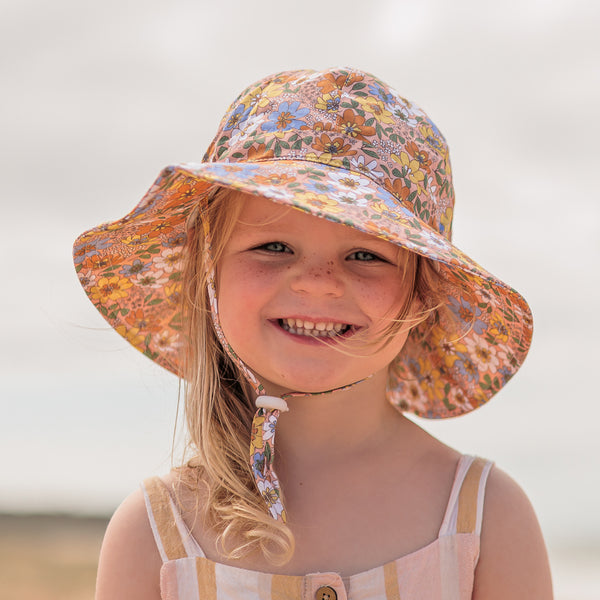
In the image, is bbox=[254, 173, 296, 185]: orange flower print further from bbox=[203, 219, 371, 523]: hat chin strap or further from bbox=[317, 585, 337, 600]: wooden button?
bbox=[317, 585, 337, 600]: wooden button

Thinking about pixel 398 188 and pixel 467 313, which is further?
pixel 467 313

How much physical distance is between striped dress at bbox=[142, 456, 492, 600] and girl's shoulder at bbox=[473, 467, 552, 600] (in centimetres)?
3

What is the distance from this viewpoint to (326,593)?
1829 millimetres

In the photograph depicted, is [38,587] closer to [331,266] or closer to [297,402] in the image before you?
[297,402]

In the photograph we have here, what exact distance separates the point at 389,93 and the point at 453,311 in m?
0.67

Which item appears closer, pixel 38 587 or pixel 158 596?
pixel 158 596

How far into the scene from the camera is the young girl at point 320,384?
6.19ft

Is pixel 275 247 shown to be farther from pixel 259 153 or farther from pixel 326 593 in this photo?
pixel 326 593

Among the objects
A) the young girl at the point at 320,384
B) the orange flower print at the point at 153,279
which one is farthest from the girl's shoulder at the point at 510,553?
the orange flower print at the point at 153,279

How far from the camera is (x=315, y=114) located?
193 centimetres

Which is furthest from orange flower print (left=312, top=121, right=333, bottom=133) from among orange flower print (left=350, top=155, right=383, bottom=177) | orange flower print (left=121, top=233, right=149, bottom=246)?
orange flower print (left=121, top=233, right=149, bottom=246)

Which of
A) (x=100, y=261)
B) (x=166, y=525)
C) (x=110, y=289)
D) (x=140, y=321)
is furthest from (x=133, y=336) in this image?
(x=166, y=525)

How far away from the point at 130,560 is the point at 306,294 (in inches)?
32.3

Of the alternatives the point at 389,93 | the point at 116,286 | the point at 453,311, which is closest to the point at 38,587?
the point at 116,286
